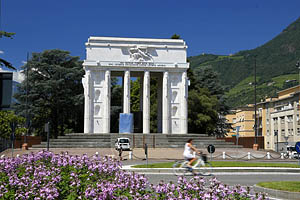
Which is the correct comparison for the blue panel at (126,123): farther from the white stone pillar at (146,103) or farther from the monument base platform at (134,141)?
the white stone pillar at (146,103)

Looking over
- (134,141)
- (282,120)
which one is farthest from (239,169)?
(282,120)

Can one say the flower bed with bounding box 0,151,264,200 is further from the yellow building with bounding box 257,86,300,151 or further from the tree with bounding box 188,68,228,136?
the yellow building with bounding box 257,86,300,151

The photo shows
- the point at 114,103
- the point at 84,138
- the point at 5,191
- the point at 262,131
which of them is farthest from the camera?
the point at 262,131

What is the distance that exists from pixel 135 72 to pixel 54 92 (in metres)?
17.8

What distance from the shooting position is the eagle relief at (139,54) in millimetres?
62844

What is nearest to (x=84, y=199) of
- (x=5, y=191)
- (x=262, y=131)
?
(x=5, y=191)

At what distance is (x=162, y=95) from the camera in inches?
2680

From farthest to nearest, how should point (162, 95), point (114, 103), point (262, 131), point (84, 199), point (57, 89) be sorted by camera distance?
point (262, 131) → point (114, 103) → point (57, 89) → point (162, 95) → point (84, 199)

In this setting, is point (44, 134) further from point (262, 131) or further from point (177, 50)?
point (262, 131)

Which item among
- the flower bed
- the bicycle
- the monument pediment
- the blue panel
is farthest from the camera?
the monument pediment

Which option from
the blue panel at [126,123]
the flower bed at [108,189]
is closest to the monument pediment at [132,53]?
the blue panel at [126,123]

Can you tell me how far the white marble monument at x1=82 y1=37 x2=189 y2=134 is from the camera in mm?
62250

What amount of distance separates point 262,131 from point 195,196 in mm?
96124

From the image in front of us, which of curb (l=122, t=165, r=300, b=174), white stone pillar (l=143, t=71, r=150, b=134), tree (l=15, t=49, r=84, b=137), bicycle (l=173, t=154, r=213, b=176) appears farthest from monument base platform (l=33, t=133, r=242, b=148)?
bicycle (l=173, t=154, r=213, b=176)
